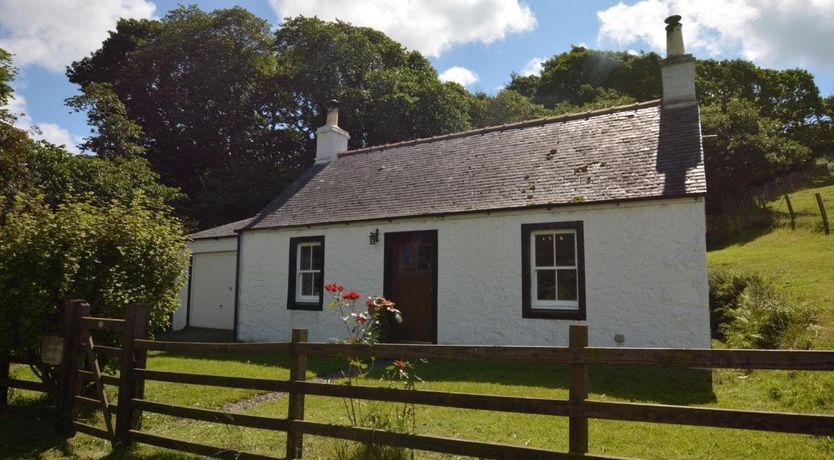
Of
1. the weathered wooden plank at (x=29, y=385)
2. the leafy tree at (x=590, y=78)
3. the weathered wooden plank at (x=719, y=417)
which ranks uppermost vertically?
the leafy tree at (x=590, y=78)

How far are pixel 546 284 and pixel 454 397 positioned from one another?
6959mm

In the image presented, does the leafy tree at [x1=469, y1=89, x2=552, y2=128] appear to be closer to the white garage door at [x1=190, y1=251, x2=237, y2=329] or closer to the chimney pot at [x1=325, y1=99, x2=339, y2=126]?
the chimney pot at [x1=325, y1=99, x2=339, y2=126]

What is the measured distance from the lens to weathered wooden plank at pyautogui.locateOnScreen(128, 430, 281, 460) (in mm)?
4277

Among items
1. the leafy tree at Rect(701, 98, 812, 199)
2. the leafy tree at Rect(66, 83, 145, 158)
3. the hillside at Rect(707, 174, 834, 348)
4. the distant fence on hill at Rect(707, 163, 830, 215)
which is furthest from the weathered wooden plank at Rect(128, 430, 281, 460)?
the leafy tree at Rect(701, 98, 812, 199)

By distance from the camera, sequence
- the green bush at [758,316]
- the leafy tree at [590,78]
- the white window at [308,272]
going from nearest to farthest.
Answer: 1. the green bush at [758,316]
2. the white window at [308,272]
3. the leafy tree at [590,78]

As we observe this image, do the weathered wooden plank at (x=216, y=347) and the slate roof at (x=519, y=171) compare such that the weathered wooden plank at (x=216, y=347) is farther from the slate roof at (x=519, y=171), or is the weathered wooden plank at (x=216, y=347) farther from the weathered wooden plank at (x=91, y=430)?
the slate roof at (x=519, y=171)

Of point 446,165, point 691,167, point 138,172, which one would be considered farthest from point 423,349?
point 138,172

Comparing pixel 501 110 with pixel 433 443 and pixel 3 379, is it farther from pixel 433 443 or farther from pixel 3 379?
pixel 433 443

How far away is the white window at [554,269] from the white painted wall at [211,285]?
979 centimetres

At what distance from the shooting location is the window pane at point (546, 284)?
10203mm

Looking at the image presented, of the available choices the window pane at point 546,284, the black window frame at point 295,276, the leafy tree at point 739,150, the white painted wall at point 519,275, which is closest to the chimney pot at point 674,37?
the white painted wall at point 519,275

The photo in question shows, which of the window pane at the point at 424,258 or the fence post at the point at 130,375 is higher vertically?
the window pane at the point at 424,258

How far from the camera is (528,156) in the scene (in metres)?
12.3

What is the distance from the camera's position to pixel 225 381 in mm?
4770
